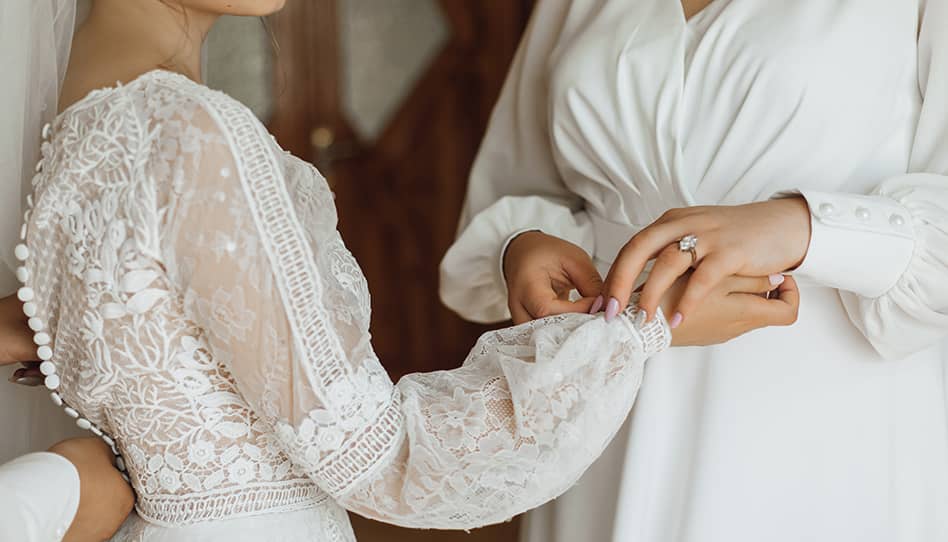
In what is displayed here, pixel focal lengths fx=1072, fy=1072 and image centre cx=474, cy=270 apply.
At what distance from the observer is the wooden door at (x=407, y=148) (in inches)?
155

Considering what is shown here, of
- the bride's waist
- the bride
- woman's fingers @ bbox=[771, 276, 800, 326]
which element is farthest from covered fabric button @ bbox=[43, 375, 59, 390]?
woman's fingers @ bbox=[771, 276, 800, 326]

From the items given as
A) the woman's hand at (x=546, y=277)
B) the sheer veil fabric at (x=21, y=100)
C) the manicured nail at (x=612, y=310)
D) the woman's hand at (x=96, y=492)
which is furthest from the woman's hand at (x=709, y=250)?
the sheer veil fabric at (x=21, y=100)

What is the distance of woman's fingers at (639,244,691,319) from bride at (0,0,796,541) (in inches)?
1.1

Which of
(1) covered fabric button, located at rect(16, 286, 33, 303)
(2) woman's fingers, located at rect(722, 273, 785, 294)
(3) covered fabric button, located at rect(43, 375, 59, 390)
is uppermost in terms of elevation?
(1) covered fabric button, located at rect(16, 286, 33, 303)

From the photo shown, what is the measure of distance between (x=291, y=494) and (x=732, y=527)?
0.59 metres

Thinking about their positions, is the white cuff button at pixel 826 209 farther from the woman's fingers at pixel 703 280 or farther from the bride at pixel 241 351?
the bride at pixel 241 351

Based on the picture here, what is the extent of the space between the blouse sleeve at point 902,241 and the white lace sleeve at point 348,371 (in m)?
0.26

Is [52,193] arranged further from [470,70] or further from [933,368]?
[470,70]

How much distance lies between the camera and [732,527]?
4.52ft

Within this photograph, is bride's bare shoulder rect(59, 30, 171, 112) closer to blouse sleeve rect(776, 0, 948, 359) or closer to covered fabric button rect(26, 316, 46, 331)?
covered fabric button rect(26, 316, 46, 331)

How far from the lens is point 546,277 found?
138cm

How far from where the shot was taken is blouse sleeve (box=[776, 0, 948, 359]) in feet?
3.98

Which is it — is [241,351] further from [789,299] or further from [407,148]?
[407,148]

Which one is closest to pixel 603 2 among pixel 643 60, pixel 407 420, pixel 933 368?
pixel 643 60
